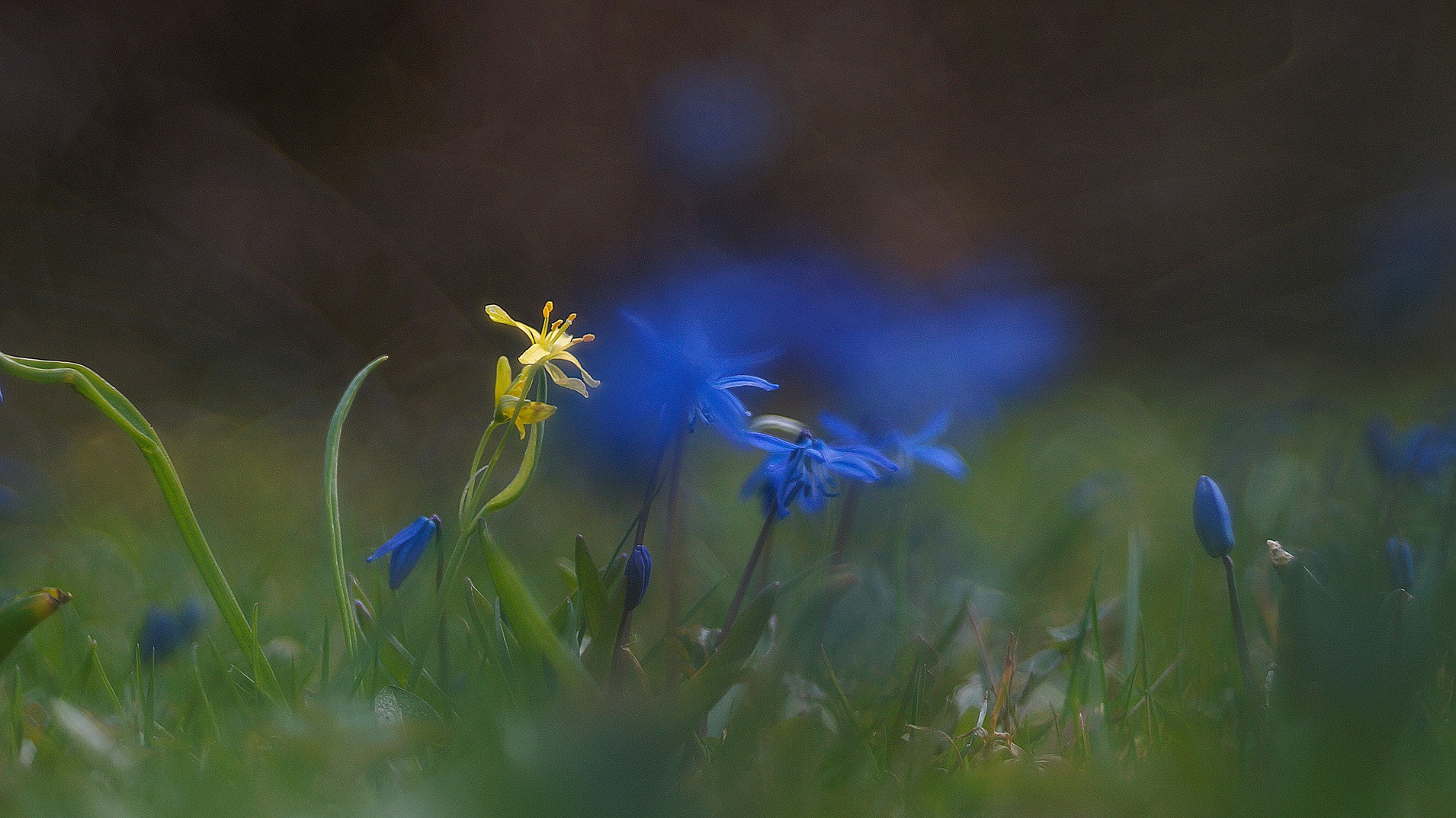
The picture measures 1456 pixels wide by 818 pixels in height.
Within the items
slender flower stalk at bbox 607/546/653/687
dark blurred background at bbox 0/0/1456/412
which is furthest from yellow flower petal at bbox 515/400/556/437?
dark blurred background at bbox 0/0/1456/412

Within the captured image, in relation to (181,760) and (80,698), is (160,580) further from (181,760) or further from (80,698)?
(181,760)

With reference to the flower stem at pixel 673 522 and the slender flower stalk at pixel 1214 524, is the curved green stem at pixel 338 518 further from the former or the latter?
the slender flower stalk at pixel 1214 524

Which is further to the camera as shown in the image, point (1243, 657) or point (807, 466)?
point (807, 466)

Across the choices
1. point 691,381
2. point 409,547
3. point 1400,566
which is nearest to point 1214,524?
point 1400,566

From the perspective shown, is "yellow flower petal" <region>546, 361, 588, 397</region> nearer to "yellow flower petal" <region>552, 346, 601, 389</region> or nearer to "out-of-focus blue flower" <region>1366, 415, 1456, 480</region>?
"yellow flower petal" <region>552, 346, 601, 389</region>

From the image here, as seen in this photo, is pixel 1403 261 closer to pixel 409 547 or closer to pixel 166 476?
pixel 409 547

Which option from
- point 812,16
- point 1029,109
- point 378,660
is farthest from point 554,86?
point 378,660
